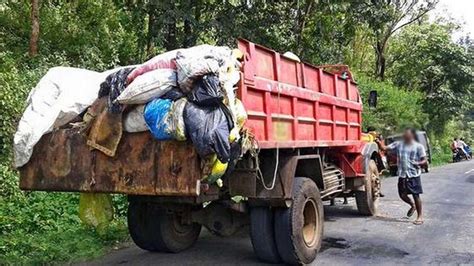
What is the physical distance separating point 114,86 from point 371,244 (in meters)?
3.76

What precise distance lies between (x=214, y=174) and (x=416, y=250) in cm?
315

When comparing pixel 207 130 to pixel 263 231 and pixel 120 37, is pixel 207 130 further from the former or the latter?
pixel 120 37

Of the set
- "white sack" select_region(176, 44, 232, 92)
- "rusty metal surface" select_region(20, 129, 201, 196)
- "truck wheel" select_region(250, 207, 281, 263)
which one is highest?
"white sack" select_region(176, 44, 232, 92)

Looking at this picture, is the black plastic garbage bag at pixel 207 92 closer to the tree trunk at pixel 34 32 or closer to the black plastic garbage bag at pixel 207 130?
the black plastic garbage bag at pixel 207 130

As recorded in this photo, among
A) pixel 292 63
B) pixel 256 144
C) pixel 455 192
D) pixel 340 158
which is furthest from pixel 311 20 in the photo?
pixel 256 144

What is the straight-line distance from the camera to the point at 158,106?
384 cm

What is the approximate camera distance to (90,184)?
4180mm

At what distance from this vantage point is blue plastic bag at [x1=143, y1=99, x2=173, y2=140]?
12.4 ft

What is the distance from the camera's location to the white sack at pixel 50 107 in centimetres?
425

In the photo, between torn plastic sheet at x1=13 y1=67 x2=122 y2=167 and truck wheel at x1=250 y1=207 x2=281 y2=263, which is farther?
truck wheel at x1=250 y1=207 x2=281 y2=263

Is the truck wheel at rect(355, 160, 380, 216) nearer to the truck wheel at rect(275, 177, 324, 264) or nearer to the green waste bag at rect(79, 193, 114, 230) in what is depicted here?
the truck wheel at rect(275, 177, 324, 264)

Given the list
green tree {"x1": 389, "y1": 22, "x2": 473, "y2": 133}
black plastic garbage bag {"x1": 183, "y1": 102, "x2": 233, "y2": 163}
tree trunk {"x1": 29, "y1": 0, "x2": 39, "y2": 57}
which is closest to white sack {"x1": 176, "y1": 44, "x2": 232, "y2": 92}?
black plastic garbage bag {"x1": 183, "y1": 102, "x2": 233, "y2": 163}

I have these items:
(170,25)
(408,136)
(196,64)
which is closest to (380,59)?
(170,25)

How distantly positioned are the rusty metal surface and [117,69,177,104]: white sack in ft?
1.04
